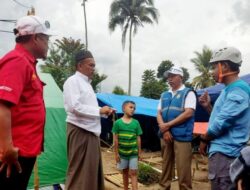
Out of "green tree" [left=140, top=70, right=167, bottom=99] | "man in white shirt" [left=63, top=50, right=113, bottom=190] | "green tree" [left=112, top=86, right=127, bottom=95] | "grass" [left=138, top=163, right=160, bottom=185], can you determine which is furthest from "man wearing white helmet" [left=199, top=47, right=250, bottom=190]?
"green tree" [left=112, top=86, right=127, bottom=95]

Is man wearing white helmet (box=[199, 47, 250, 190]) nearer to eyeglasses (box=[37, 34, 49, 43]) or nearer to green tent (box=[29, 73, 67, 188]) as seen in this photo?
eyeglasses (box=[37, 34, 49, 43])

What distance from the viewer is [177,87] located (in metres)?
4.67

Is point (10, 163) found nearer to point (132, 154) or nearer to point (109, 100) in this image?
point (132, 154)

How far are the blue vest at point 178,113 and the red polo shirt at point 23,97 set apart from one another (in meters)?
2.48

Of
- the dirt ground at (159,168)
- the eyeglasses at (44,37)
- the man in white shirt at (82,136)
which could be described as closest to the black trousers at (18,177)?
the eyeglasses at (44,37)

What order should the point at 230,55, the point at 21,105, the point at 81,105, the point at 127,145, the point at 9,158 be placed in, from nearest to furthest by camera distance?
the point at 9,158, the point at 21,105, the point at 230,55, the point at 81,105, the point at 127,145

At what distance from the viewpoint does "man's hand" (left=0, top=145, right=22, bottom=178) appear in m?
1.91

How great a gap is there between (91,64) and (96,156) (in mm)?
1009

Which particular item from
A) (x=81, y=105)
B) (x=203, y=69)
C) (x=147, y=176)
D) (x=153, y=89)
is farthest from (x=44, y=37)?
(x=203, y=69)

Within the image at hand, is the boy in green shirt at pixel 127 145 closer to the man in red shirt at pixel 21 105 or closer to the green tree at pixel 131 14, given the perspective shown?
the man in red shirt at pixel 21 105

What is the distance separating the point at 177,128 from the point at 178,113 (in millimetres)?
207

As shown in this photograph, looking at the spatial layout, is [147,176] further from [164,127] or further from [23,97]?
[23,97]

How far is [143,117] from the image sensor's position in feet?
44.0

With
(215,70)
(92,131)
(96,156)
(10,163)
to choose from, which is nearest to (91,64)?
(92,131)
